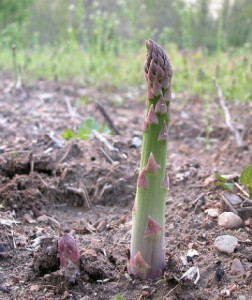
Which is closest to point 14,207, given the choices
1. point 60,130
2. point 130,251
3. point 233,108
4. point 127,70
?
point 130,251

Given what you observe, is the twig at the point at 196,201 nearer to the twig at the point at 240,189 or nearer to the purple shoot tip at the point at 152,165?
the twig at the point at 240,189

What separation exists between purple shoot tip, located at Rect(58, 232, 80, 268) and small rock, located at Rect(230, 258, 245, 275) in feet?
1.74

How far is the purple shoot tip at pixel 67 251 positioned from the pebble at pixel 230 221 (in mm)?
634

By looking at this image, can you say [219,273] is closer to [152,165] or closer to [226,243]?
[226,243]

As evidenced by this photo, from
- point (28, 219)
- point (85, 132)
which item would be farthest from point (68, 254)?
point (85, 132)

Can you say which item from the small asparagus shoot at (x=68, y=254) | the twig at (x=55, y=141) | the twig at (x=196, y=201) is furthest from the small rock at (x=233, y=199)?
the twig at (x=55, y=141)

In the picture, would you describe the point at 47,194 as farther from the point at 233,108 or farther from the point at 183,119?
the point at 233,108

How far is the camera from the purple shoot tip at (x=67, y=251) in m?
1.61

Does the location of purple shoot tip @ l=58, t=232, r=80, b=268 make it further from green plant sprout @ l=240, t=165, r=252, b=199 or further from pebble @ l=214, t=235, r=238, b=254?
green plant sprout @ l=240, t=165, r=252, b=199

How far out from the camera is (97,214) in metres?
2.33

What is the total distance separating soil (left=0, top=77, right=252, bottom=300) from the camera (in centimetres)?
157

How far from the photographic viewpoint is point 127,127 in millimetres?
4191

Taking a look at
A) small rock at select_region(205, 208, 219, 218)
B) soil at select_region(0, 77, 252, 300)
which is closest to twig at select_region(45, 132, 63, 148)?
soil at select_region(0, 77, 252, 300)

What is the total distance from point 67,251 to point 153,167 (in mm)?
428
